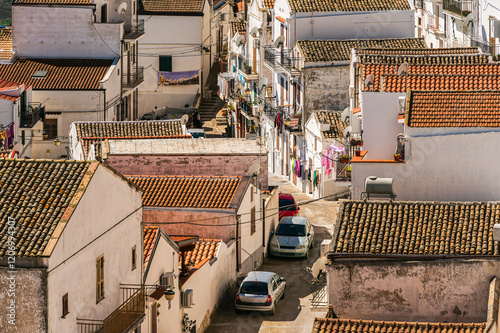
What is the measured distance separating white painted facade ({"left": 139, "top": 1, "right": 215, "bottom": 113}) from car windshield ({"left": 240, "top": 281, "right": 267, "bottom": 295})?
42.0 m

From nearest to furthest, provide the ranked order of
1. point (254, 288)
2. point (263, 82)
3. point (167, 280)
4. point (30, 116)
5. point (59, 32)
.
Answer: point (167, 280) → point (254, 288) → point (30, 116) → point (59, 32) → point (263, 82)

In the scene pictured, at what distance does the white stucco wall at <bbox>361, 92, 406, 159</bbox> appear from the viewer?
38406 millimetres

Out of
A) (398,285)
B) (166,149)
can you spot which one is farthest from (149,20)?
(398,285)

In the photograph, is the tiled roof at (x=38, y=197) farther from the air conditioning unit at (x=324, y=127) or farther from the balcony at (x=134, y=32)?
the balcony at (x=134, y=32)

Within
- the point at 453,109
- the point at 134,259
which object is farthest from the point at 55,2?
the point at 134,259

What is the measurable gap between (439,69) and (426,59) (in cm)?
235

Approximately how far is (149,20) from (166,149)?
33369 millimetres

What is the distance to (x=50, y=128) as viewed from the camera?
59.7 m

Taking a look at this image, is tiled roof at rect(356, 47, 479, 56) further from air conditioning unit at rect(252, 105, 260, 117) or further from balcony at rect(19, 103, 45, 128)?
air conditioning unit at rect(252, 105, 260, 117)

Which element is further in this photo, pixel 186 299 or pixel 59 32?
pixel 59 32

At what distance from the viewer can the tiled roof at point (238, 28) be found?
8250 centimetres

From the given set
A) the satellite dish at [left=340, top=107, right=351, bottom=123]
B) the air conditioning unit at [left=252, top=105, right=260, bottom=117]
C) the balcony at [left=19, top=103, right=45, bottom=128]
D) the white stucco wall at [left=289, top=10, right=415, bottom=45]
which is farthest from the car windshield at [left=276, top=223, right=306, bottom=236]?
the air conditioning unit at [left=252, top=105, right=260, bottom=117]

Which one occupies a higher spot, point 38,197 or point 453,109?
point 453,109

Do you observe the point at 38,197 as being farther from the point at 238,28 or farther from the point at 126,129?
the point at 238,28
